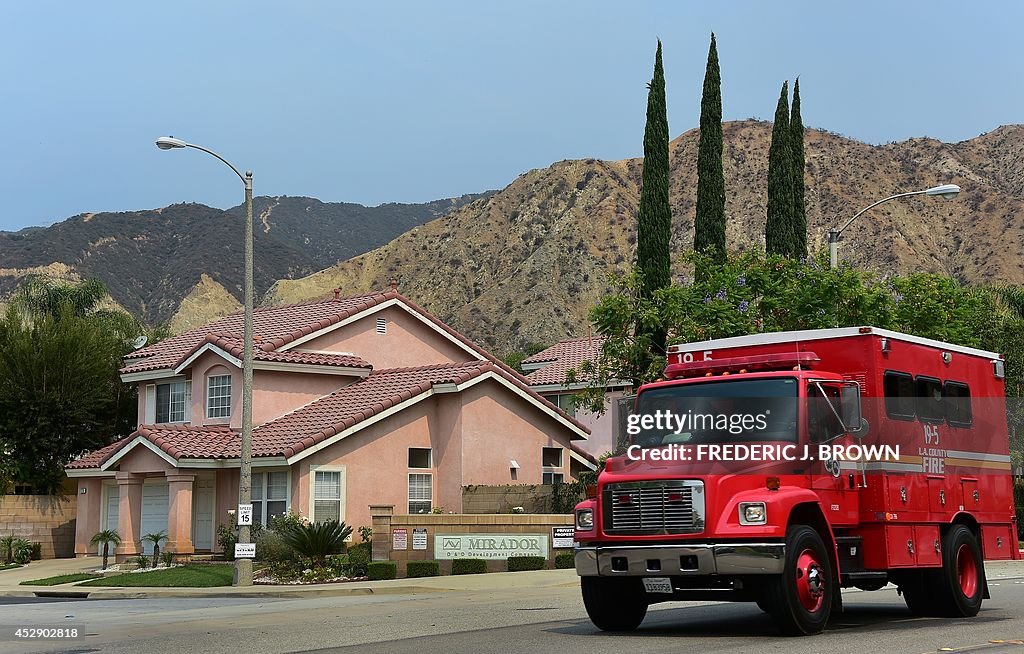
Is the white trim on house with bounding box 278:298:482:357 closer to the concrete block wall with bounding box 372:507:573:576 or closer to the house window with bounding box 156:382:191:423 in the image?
the house window with bounding box 156:382:191:423

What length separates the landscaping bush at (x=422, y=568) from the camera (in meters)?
28.5

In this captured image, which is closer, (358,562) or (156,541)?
(358,562)

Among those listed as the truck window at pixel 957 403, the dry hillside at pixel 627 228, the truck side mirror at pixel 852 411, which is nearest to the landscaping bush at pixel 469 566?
the truck window at pixel 957 403

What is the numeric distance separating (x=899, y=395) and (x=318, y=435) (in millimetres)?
19952

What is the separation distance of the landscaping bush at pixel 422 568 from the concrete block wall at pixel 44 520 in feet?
55.3

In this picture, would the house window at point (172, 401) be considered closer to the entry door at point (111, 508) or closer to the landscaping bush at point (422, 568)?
the entry door at point (111, 508)

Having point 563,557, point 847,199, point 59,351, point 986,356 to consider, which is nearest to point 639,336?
point 563,557

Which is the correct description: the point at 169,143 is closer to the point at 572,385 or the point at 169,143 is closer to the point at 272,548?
the point at 272,548

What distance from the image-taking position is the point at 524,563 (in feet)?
96.0

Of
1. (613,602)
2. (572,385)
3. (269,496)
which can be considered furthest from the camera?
(572,385)

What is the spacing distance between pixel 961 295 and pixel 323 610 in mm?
21022

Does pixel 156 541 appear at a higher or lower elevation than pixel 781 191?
lower

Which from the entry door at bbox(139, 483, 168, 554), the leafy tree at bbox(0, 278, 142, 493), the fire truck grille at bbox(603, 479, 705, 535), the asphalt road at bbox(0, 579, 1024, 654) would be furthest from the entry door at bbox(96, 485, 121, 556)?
the fire truck grille at bbox(603, 479, 705, 535)

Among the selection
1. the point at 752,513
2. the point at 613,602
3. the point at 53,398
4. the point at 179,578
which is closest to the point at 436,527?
the point at 179,578
